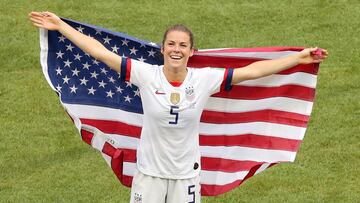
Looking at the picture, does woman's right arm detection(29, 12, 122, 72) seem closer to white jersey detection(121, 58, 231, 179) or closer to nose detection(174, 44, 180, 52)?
white jersey detection(121, 58, 231, 179)

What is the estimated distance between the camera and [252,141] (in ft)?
31.0

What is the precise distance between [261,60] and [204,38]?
698 centimetres

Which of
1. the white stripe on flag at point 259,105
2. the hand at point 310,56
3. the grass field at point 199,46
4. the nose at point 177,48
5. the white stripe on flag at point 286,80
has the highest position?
the nose at point 177,48

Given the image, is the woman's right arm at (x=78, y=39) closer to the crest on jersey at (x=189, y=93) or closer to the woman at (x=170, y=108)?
the woman at (x=170, y=108)

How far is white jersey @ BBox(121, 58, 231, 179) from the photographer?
8.12m

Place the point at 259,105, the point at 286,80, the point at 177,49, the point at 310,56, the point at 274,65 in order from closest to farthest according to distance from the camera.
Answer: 1. the point at 177,49
2. the point at 274,65
3. the point at 310,56
4. the point at 286,80
5. the point at 259,105

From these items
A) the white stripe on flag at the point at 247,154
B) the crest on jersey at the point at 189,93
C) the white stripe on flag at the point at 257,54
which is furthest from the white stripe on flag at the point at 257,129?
the crest on jersey at the point at 189,93

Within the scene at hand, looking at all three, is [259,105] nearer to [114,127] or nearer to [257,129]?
[257,129]

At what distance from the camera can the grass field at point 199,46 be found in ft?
37.4

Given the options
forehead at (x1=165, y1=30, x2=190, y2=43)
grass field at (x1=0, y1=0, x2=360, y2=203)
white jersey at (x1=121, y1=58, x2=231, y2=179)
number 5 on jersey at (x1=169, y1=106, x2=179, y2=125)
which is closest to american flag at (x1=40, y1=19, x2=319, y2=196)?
white jersey at (x1=121, y1=58, x2=231, y2=179)

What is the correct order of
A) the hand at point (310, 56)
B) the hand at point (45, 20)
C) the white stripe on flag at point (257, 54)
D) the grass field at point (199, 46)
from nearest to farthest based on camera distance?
the hand at point (45, 20) < the hand at point (310, 56) < the white stripe on flag at point (257, 54) < the grass field at point (199, 46)

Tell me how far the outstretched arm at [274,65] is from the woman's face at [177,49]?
0.57m

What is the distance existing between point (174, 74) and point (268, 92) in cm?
148

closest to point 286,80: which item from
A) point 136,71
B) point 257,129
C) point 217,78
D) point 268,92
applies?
point 268,92
